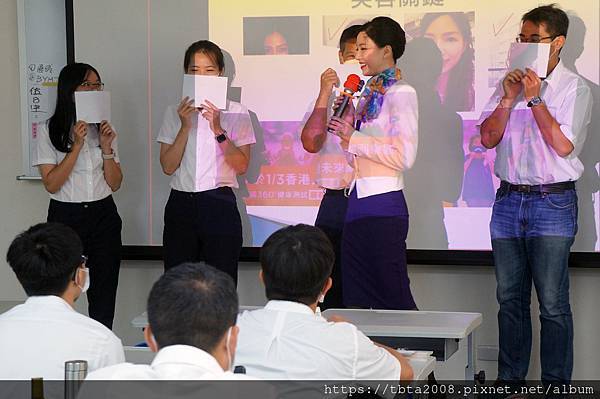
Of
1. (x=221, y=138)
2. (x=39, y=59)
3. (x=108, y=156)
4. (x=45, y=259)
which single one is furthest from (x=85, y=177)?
(x=45, y=259)

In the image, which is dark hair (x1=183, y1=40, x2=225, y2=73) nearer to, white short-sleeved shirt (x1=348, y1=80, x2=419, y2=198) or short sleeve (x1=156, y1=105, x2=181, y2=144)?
short sleeve (x1=156, y1=105, x2=181, y2=144)

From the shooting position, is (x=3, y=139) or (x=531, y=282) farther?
(x=3, y=139)

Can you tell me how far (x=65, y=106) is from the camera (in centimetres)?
467

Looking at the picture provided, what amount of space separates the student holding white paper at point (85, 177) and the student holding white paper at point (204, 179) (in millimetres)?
279

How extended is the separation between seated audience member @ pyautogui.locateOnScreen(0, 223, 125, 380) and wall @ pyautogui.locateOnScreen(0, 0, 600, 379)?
255cm

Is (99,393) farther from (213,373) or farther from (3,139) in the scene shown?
(3,139)

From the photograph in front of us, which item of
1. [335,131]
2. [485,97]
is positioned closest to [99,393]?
[335,131]

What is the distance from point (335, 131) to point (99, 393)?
8.87 feet

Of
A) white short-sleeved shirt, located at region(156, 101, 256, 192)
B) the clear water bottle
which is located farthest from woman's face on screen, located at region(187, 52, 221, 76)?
the clear water bottle

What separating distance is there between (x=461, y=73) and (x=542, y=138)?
1.98 feet

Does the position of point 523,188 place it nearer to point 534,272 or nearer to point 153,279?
point 534,272

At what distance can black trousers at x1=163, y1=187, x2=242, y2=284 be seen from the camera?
184 inches

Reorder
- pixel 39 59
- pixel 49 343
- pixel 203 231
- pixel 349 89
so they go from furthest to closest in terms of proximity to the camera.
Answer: pixel 39 59
pixel 203 231
pixel 349 89
pixel 49 343

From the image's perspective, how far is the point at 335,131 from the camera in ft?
14.1
